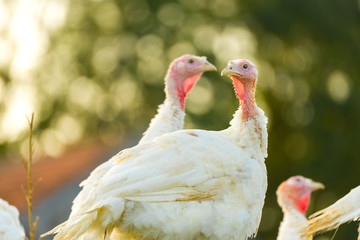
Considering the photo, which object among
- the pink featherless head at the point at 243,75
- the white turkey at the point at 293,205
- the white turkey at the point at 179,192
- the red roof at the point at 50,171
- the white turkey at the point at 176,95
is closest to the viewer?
the white turkey at the point at 179,192

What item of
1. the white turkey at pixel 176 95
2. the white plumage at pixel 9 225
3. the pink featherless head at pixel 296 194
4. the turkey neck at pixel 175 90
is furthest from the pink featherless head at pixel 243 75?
the white plumage at pixel 9 225

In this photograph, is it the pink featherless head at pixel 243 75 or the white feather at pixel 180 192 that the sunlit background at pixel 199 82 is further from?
the white feather at pixel 180 192

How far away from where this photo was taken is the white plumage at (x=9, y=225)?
211 inches

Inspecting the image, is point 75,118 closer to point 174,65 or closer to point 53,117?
point 53,117

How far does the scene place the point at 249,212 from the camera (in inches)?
190

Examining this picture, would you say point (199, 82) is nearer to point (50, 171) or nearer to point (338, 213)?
point (50, 171)

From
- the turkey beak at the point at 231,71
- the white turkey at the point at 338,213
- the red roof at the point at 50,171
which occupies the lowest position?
the red roof at the point at 50,171

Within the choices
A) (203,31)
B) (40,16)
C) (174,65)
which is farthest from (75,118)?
(174,65)

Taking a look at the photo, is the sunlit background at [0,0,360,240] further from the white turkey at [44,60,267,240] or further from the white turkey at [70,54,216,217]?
the white turkey at [44,60,267,240]

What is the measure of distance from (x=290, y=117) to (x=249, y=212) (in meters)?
11.7


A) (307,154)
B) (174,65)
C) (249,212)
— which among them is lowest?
(307,154)

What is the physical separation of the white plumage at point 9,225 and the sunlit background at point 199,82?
8.57m

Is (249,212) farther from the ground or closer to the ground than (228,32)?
closer to the ground

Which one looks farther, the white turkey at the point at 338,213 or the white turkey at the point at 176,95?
the white turkey at the point at 176,95
